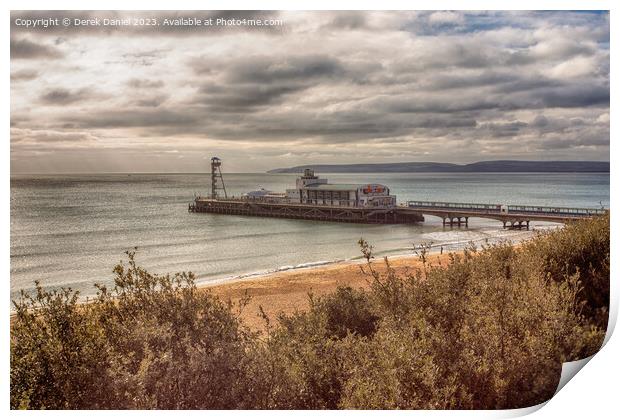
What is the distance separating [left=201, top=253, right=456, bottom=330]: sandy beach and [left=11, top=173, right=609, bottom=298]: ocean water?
0.45m

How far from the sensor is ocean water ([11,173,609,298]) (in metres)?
5.42

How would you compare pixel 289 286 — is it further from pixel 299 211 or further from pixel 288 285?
pixel 299 211

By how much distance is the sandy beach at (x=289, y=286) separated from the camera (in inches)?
263

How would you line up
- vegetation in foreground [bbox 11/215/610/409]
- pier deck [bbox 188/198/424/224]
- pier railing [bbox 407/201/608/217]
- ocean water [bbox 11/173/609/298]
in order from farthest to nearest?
pier deck [bbox 188/198/424/224], pier railing [bbox 407/201/608/217], ocean water [bbox 11/173/609/298], vegetation in foreground [bbox 11/215/610/409]

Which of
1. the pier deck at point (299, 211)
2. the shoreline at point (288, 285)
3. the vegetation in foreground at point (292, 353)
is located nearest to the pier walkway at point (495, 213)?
the pier deck at point (299, 211)

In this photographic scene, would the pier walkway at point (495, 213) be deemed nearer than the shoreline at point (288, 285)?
No

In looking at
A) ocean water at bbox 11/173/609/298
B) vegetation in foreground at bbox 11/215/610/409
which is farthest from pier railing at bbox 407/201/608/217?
vegetation in foreground at bbox 11/215/610/409

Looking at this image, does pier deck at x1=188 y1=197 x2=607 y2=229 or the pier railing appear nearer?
the pier railing

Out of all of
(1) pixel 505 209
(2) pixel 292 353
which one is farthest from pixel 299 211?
(2) pixel 292 353

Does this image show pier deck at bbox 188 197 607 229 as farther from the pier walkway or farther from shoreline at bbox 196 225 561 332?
shoreline at bbox 196 225 561 332

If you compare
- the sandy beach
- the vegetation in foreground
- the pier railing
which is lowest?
the sandy beach

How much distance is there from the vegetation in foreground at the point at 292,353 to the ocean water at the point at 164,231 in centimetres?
114

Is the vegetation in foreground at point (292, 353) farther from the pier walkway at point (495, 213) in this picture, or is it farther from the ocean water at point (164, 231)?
the pier walkway at point (495, 213)
